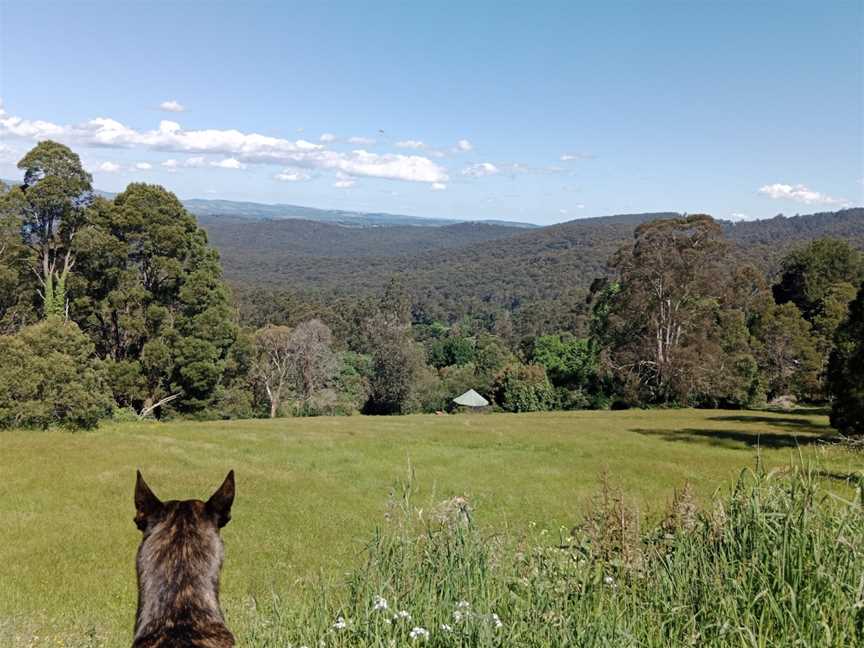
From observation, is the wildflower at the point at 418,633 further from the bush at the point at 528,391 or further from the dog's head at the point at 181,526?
the bush at the point at 528,391

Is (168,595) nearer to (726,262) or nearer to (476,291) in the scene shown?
(726,262)

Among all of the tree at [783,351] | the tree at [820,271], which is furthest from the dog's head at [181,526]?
the tree at [820,271]

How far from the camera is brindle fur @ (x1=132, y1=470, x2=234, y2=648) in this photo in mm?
3008

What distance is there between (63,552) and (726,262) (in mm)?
45276

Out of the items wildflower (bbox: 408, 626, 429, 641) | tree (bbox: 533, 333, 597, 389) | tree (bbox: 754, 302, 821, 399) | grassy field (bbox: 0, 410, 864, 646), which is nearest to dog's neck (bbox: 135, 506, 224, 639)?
Answer: wildflower (bbox: 408, 626, 429, 641)

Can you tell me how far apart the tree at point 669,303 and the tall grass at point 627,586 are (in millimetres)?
42201

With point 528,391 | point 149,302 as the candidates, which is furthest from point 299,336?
point 528,391

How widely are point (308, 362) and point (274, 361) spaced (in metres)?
2.90

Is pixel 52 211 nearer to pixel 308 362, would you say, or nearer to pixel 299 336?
pixel 299 336

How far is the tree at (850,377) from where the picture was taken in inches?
890

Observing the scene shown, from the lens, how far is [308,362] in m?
57.0

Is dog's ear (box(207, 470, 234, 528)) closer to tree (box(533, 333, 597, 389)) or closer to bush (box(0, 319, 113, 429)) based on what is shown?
bush (box(0, 319, 113, 429))

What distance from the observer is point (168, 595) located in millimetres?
3072

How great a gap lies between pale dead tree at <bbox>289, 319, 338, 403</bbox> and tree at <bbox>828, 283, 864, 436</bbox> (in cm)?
4069
